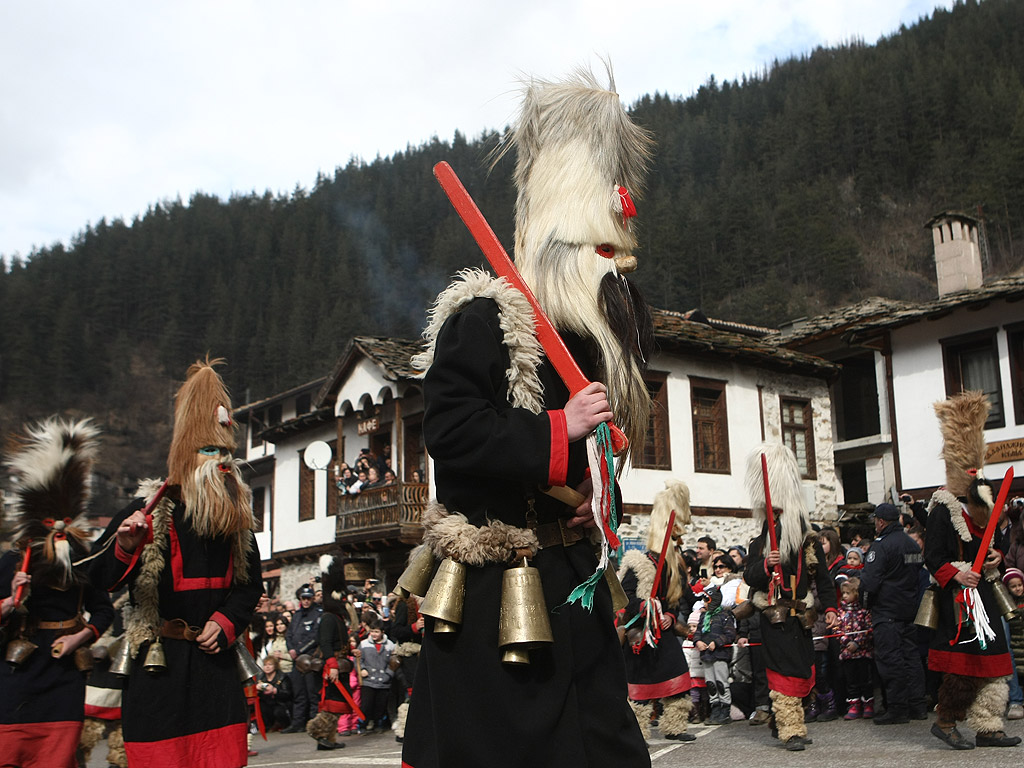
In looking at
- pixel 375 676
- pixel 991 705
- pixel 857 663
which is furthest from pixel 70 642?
pixel 375 676

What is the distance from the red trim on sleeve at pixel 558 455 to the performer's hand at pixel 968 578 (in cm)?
583

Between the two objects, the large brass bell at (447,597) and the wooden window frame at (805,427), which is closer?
the large brass bell at (447,597)

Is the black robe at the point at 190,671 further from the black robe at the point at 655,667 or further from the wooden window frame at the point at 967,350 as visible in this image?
the wooden window frame at the point at 967,350

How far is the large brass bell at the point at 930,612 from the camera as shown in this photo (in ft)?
25.1

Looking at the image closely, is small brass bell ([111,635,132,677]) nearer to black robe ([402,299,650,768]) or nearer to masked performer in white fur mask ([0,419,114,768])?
masked performer in white fur mask ([0,419,114,768])

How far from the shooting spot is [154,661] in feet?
15.2

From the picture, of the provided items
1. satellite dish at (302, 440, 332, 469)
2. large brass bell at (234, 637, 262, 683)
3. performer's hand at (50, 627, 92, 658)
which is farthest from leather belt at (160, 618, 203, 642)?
→ satellite dish at (302, 440, 332, 469)

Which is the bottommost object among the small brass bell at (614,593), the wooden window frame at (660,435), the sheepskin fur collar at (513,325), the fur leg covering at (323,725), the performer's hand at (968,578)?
the fur leg covering at (323,725)

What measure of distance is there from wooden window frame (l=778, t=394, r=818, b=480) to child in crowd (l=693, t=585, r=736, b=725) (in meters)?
13.5

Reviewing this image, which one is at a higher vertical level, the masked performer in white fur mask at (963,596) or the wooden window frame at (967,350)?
the wooden window frame at (967,350)

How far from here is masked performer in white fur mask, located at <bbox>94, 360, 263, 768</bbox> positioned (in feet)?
15.2

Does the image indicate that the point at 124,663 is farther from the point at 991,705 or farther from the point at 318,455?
the point at 318,455

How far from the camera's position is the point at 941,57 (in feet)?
274

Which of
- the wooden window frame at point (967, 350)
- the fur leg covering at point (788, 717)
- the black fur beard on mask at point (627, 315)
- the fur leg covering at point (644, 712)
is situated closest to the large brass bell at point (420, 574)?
the black fur beard on mask at point (627, 315)
